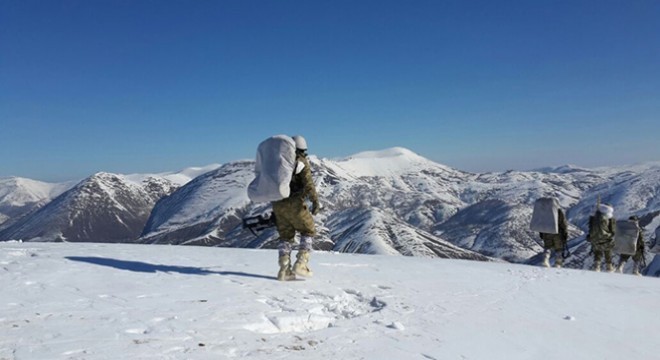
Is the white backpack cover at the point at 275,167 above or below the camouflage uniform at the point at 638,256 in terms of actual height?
above

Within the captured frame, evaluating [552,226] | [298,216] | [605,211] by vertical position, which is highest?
[605,211]

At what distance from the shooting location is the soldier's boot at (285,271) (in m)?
10.8

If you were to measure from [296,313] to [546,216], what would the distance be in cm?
1607

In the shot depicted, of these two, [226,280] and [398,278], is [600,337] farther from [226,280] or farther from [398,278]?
[226,280]

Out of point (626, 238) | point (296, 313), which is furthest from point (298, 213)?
point (626, 238)

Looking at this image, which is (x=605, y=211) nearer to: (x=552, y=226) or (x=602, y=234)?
(x=602, y=234)

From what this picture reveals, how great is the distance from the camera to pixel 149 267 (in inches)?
452

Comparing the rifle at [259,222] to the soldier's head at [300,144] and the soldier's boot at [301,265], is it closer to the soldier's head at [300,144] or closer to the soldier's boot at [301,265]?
the soldier's boot at [301,265]

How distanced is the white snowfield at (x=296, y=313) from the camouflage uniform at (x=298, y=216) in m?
0.61

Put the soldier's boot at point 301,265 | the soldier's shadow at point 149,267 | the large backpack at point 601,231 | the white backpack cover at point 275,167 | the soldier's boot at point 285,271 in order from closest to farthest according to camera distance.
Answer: the white backpack cover at point 275,167 → the soldier's boot at point 285,271 → the soldier's shadow at point 149,267 → the soldier's boot at point 301,265 → the large backpack at point 601,231

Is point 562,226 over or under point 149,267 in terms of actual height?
over

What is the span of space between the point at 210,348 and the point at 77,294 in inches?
148

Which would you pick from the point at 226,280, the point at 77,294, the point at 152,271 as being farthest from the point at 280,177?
the point at 77,294

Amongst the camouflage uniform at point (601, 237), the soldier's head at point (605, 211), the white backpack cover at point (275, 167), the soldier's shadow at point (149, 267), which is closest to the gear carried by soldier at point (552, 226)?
the camouflage uniform at point (601, 237)
